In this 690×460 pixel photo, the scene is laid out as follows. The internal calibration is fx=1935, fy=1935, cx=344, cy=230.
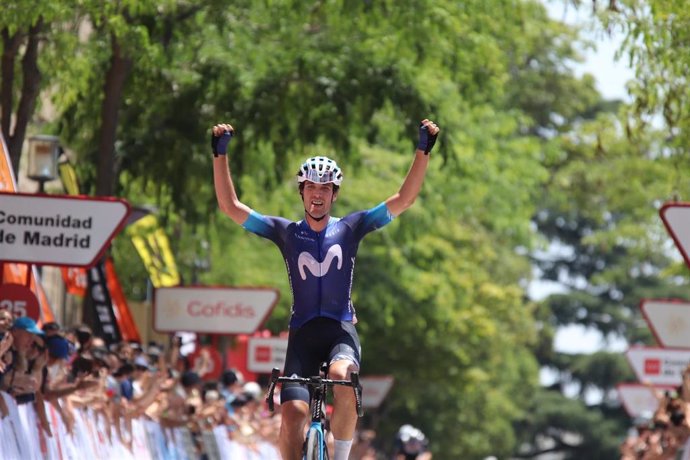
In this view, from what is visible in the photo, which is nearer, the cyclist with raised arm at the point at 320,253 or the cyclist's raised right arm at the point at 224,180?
the cyclist with raised arm at the point at 320,253

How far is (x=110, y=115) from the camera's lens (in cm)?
2320

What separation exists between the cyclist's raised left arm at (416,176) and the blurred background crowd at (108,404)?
389 centimetres

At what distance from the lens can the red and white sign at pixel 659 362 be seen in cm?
2785

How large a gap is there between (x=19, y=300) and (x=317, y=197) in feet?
21.9

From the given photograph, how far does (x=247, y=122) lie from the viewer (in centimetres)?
2520

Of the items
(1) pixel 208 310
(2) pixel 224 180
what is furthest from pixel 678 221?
(1) pixel 208 310

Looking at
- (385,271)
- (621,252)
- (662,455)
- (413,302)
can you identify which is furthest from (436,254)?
(621,252)

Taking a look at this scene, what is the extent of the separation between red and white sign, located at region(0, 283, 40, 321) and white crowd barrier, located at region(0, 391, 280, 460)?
1030 mm

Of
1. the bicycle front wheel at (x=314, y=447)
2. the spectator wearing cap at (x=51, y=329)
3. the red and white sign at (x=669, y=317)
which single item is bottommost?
the bicycle front wheel at (x=314, y=447)

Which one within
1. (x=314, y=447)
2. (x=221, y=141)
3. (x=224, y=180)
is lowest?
(x=314, y=447)

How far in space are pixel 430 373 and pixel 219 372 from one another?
16.3 m

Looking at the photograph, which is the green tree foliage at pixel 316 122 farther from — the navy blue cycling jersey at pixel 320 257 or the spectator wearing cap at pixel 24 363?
the navy blue cycling jersey at pixel 320 257

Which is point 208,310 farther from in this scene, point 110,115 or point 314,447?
point 314,447

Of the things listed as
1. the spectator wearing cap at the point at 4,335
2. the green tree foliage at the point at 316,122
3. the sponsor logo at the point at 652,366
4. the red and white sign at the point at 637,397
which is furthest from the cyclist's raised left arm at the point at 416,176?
the red and white sign at the point at 637,397
